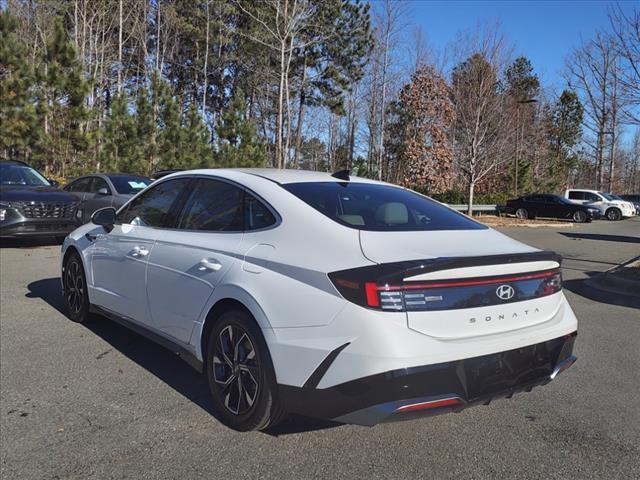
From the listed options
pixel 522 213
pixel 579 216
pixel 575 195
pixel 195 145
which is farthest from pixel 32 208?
pixel 575 195

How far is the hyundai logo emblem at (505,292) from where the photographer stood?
294 centimetres

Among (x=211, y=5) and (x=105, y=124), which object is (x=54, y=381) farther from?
(x=211, y=5)

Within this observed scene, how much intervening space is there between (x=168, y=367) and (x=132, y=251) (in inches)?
39.2

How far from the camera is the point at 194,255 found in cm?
370

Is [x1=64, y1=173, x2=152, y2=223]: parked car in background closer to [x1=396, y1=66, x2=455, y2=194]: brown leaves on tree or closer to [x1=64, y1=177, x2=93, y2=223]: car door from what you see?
[x1=64, y1=177, x2=93, y2=223]: car door

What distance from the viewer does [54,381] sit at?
4102mm

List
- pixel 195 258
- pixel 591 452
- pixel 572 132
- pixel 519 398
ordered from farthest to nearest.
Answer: pixel 572 132, pixel 519 398, pixel 195 258, pixel 591 452

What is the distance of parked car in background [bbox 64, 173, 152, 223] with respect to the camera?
472 inches

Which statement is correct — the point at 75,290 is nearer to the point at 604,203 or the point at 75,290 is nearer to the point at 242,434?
the point at 242,434

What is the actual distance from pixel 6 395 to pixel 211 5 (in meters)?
39.1

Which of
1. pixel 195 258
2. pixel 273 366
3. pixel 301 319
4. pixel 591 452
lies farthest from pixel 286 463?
pixel 591 452

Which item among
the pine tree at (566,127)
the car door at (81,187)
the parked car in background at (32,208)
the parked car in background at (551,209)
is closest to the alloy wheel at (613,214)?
the parked car in background at (551,209)

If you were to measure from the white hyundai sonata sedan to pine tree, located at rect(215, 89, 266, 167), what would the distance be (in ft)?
62.4

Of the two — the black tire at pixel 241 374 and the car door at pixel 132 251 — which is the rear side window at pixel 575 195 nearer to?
the car door at pixel 132 251
